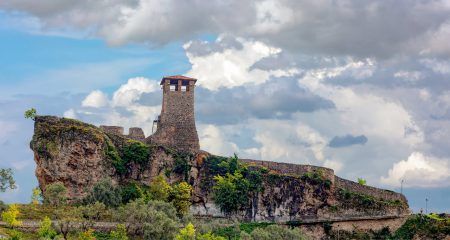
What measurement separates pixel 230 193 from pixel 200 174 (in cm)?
430

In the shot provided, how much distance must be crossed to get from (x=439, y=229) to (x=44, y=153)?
139ft

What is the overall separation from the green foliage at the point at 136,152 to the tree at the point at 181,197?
4.79 metres

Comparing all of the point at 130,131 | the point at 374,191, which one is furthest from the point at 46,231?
the point at 374,191

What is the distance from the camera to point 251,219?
11081cm

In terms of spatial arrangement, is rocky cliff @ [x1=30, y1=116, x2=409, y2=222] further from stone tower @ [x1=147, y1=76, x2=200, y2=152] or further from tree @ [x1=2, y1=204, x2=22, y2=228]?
tree @ [x1=2, y1=204, x2=22, y2=228]

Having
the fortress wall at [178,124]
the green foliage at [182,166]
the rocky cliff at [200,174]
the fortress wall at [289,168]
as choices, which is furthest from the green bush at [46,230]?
the fortress wall at [289,168]

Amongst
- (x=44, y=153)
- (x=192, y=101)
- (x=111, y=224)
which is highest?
(x=192, y=101)

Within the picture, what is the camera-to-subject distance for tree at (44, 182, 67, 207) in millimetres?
101562

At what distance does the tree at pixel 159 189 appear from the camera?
105 m

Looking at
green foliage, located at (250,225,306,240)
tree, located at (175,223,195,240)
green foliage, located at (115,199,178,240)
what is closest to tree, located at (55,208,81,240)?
green foliage, located at (115,199,178,240)

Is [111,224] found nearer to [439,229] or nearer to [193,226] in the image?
[193,226]

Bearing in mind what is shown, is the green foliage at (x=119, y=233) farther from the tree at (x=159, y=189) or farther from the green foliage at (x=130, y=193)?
the green foliage at (x=130, y=193)

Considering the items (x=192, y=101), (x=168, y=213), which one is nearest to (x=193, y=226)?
(x=168, y=213)

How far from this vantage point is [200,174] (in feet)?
367
